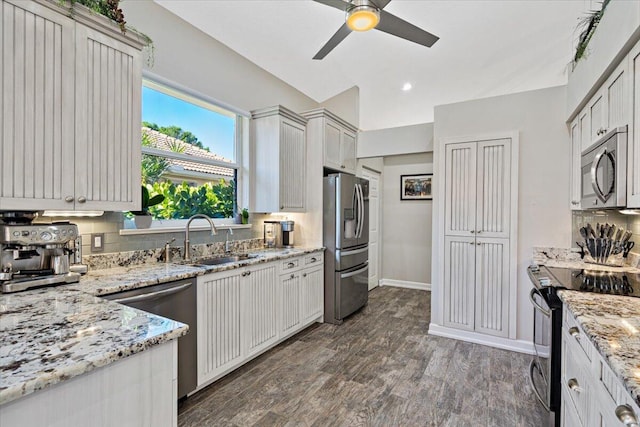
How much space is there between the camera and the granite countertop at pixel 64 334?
800 millimetres

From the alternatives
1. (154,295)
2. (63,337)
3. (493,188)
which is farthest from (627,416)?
(493,188)

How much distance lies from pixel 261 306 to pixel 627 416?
7.96 feet

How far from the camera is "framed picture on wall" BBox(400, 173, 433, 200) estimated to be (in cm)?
537

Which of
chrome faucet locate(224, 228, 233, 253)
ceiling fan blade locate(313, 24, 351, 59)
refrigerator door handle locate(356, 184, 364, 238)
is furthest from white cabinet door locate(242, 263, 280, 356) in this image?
ceiling fan blade locate(313, 24, 351, 59)

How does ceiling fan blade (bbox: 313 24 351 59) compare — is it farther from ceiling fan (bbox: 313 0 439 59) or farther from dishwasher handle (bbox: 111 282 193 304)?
dishwasher handle (bbox: 111 282 193 304)

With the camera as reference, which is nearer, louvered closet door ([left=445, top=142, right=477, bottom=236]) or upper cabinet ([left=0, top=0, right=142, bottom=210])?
upper cabinet ([left=0, top=0, right=142, bottom=210])

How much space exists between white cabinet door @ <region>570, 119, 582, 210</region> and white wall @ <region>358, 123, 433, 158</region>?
1441 mm

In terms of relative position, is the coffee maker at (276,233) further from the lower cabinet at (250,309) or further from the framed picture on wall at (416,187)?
the framed picture on wall at (416,187)

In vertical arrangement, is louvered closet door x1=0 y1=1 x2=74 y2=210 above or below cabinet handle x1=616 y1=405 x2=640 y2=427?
above

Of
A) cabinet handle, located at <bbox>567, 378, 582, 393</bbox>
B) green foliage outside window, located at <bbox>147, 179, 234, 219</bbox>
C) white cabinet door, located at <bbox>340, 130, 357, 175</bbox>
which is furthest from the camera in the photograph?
white cabinet door, located at <bbox>340, 130, 357, 175</bbox>

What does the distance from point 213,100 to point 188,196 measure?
101 centimetres

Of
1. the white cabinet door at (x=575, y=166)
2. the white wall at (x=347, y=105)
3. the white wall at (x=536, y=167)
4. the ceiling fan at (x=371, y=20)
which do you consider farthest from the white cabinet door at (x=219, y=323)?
the white wall at (x=347, y=105)

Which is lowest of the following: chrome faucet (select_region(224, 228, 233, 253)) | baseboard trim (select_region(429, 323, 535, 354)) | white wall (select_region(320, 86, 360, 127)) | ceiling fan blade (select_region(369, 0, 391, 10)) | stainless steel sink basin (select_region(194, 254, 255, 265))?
baseboard trim (select_region(429, 323, 535, 354))

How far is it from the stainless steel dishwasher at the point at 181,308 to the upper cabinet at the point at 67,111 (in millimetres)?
603
